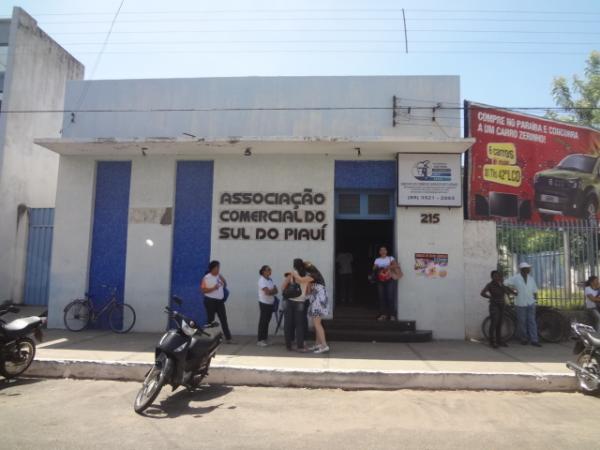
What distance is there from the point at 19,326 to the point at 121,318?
164 inches

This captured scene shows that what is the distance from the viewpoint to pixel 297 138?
31.6 ft

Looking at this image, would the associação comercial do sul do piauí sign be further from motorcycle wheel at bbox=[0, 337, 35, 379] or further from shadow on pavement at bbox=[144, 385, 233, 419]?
motorcycle wheel at bbox=[0, 337, 35, 379]

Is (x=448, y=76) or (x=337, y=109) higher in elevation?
(x=448, y=76)

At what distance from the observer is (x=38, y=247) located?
13.8 m

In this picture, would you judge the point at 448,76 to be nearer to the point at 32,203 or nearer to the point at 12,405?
the point at 12,405

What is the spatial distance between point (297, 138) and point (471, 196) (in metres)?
4.81

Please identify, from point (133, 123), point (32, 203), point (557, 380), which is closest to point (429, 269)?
point (557, 380)

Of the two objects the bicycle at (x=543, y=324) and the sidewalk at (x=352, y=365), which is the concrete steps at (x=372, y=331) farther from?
the bicycle at (x=543, y=324)

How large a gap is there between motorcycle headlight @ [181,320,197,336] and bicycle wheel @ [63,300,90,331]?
229 inches

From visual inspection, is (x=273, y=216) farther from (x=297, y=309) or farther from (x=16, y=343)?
(x=16, y=343)

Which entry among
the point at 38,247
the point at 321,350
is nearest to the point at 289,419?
the point at 321,350

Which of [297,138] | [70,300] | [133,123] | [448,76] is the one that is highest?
[448,76]

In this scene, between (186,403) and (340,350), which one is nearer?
(186,403)

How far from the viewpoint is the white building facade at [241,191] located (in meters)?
10.2
